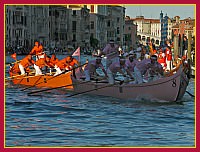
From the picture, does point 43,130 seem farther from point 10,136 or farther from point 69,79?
point 69,79

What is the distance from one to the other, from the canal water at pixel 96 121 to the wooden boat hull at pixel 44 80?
4.11 ft

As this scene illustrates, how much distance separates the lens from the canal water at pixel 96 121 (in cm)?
1062

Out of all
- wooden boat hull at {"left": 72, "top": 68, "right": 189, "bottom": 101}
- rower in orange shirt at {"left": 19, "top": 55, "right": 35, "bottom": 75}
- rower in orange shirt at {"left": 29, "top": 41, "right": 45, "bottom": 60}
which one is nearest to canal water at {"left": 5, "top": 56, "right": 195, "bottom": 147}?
wooden boat hull at {"left": 72, "top": 68, "right": 189, "bottom": 101}

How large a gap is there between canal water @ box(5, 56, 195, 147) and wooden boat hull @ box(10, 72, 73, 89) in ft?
4.11

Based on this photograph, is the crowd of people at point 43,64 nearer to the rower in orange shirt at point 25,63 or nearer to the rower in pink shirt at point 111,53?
the rower in orange shirt at point 25,63

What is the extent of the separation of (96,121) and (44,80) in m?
7.58

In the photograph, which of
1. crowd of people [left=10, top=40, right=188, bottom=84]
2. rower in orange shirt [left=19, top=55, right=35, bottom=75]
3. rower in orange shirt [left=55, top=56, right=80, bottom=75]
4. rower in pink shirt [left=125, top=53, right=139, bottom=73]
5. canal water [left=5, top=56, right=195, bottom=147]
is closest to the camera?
canal water [left=5, top=56, right=195, bottom=147]

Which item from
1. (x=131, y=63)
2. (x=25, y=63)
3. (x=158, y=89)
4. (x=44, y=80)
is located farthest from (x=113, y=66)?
(x=25, y=63)

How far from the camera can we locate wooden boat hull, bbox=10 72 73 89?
787 inches

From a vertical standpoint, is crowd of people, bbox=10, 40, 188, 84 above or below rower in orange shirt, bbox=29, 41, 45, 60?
below

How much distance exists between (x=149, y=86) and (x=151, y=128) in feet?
12.0

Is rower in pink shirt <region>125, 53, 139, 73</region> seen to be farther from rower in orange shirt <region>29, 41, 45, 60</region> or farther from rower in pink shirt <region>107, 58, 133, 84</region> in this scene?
rower in orange shirt <region>29, 41, 45, 60</region>

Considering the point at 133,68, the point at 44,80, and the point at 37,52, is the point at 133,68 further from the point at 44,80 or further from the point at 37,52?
the point at 37,52

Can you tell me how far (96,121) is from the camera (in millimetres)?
13234
